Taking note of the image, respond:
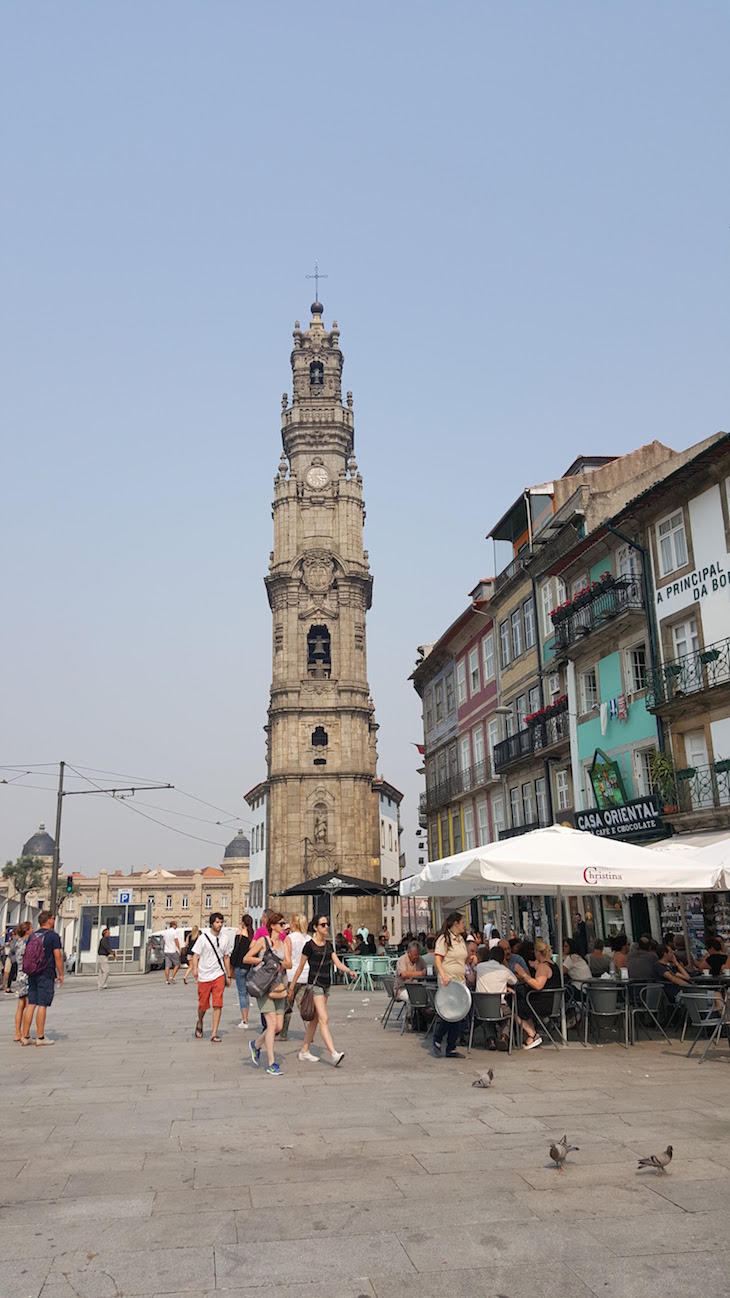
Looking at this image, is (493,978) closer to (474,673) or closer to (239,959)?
(239,959)

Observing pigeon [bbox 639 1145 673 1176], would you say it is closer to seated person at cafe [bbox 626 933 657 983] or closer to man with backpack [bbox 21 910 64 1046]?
seated person at cafe [bbox 626 933 657 983]

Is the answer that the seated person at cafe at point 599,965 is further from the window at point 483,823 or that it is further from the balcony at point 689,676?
the window at point 483,823

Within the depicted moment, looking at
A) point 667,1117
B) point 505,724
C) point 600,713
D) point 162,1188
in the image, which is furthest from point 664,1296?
point 505,724

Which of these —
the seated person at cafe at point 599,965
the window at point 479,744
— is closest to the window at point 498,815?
the window at point 479,744

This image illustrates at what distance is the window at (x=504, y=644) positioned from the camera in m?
35.2

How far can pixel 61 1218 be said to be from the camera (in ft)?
19.4

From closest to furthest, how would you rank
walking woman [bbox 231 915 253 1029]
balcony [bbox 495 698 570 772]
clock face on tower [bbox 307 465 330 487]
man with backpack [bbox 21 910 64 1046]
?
man with backpack [bbox 21 910 64 1046], walking woman [bbox 231 915 253 1029], balcony [bbox 495 698 570 772], clock face on tower [bbox 307 465 330 487]

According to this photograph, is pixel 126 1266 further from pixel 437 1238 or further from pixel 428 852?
pixel 428 852

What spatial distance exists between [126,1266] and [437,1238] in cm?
165

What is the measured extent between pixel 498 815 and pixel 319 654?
34130 mm

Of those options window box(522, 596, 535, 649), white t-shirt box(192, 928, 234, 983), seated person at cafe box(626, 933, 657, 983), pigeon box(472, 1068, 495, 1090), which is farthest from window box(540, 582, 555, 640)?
Answer: pigeon box(472, 1068, 495, 1090)

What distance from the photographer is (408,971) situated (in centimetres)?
1538

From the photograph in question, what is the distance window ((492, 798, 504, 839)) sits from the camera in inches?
1421

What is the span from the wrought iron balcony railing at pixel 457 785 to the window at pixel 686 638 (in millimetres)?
14416
